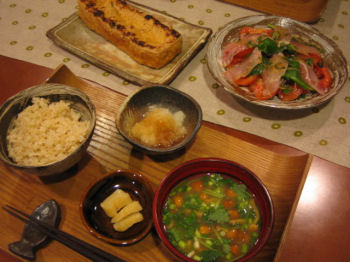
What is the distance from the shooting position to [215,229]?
4.06 ft

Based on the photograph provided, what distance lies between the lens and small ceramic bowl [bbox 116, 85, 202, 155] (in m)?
1.43

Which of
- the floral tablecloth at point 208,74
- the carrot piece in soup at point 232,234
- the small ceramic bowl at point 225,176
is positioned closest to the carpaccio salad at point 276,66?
the floral tablecloth at point 208,74

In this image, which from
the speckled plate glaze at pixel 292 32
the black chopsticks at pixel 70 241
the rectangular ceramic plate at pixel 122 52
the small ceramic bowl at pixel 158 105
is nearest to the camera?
the black chopsticks at pixel 70 241

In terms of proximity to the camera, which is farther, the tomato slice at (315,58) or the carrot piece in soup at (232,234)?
the tomato slice at (315,58)

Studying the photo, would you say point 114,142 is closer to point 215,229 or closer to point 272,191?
point 215,229

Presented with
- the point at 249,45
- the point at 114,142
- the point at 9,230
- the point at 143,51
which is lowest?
the point at 9,230

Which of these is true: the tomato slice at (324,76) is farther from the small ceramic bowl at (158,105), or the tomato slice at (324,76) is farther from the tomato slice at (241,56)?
the small ceramic bowl at (158,105)

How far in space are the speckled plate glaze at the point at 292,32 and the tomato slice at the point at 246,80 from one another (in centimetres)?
4

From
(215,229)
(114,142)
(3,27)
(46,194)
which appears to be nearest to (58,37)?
(3,27)

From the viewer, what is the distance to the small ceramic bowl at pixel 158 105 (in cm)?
143

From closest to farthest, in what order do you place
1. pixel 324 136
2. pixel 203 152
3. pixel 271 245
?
pixel 271 245, pixel 203 152, pixel 324 136

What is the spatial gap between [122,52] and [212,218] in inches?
55.5

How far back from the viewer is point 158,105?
66.9 inches

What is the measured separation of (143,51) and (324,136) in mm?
1216
